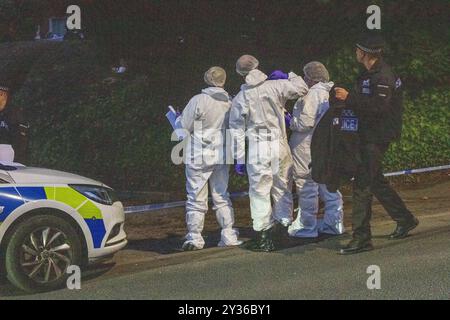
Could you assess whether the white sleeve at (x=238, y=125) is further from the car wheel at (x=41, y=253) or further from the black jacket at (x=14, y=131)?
the black jacket at (x=14, y=131)

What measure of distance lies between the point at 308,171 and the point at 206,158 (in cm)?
113

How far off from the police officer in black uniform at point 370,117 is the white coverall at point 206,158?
1.34 m

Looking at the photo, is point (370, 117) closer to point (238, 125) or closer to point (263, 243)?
point (238, 125)

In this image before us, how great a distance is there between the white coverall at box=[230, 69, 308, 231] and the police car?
65.6 inches

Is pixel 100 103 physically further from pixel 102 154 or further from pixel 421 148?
pixel 421 148

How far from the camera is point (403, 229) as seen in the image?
7656 millimetres

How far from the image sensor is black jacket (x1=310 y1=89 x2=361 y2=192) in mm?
7004

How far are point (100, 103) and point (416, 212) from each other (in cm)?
664

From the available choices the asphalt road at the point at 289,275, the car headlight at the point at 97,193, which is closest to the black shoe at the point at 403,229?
the asphalt road at the point at 289,275

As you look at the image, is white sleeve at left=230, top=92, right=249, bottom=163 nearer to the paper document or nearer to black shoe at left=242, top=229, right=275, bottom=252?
the paper document

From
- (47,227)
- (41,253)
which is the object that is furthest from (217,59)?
(41,253)

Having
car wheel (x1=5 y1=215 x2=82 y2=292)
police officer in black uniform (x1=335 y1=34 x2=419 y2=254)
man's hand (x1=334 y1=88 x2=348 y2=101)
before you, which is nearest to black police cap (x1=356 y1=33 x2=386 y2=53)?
police officer in black uniform (x1=335 y1=34 x2=419 y2=254)

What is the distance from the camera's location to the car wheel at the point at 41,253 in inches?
236
